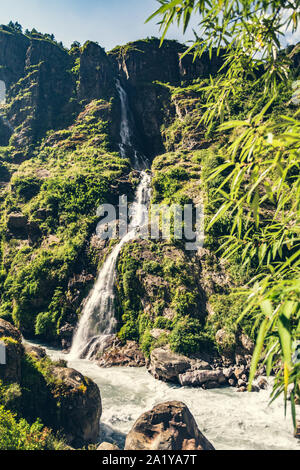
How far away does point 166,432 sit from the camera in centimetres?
762

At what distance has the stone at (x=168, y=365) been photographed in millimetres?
14570

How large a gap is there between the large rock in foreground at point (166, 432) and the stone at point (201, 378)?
6.09 meters

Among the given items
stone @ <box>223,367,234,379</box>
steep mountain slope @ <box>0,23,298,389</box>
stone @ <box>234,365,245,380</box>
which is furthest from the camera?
steep mountain slope @ <box>0,23,298,389</box>

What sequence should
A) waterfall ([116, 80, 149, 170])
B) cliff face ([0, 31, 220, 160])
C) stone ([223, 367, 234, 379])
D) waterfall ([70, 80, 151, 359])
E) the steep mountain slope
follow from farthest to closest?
1. cliff face ([0, 31, 220, 160])
2. waterfall ([116, 80, 149, 170])
3. waterfall ([70, 80, 151, 359])
4. the steep mountain slope
5. stone ([223, 367, 234, 379])

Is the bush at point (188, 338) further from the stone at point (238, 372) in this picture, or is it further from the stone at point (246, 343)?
the stone at point (238, 372)

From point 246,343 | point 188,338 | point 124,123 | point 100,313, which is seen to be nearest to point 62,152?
point 124,123

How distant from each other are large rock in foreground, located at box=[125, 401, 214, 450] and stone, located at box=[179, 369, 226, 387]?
609 centimetres

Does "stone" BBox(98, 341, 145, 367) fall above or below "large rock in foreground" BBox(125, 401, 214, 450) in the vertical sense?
below

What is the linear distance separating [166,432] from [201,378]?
7088 millimetres

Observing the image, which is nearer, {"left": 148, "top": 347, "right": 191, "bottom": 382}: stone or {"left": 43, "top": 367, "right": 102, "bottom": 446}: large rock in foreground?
{"left": 43, "top": 367, "right": 102, "bottom": 446}: large rock in foreground

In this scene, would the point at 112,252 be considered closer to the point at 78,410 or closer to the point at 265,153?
the point at 78,410

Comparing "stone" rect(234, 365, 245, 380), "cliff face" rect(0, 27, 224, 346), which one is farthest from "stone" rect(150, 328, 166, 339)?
"cliff face" rect(0, 27, 224, 346)

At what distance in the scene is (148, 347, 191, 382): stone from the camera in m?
14.6

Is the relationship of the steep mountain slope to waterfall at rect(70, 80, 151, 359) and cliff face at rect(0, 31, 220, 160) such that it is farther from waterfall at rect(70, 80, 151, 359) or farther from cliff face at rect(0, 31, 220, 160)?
waterfall at rect(70, 80, 151, 359)
